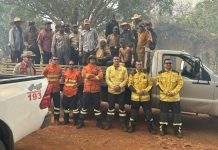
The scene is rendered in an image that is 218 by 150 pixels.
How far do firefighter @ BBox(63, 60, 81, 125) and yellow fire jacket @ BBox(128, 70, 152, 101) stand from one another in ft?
4.43

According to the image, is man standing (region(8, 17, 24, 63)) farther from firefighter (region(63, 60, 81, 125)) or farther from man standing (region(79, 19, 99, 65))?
firefighter (region(63, 60, 81, 125))

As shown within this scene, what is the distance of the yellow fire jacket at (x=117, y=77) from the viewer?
820 centimetres

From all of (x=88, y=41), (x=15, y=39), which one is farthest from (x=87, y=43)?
(x=15, y=39)

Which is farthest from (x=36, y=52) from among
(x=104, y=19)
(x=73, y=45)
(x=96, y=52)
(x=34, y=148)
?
(x=104, y=19)

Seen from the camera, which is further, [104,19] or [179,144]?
[104,19]

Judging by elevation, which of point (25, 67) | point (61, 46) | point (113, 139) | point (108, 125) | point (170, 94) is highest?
point (61, 46)

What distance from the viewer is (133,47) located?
951cm

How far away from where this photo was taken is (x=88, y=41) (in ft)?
31.7

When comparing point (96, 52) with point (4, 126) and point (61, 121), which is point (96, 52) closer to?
point (61, 121)

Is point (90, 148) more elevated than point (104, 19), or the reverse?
point (104, 19)

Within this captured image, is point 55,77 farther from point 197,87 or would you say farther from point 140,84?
point 197,87

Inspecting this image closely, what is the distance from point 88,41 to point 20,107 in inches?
213

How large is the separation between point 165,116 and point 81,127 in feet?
6.72

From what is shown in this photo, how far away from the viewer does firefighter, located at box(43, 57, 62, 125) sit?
340 inches
